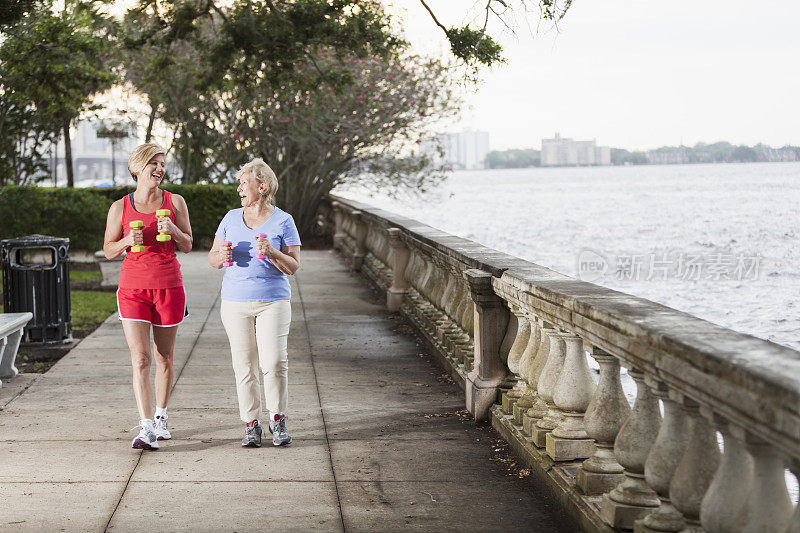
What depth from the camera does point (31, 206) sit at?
818 inches

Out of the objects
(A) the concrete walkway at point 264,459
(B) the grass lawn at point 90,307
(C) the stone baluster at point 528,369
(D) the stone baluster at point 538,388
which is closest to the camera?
(A) the concrete walkway at point 264,459

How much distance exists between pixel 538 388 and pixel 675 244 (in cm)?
6574

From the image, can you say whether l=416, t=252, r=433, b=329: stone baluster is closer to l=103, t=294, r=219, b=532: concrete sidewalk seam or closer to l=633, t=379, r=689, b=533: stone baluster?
l=103, t=294, r=219, b=532: concrete sidewalk seam

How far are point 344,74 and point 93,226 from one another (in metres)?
8.56

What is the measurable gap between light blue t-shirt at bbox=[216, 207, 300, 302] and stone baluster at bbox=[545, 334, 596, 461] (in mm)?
1834

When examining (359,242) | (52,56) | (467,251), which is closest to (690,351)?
(467,251)

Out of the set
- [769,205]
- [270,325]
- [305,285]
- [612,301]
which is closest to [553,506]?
[612,301]

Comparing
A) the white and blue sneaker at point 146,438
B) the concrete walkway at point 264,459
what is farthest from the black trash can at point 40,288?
the white and blue sneaker at point 146,438

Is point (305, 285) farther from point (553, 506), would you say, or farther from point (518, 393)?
point (553, 506)

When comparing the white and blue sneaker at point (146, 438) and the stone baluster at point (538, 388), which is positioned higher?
the stone baluster at point (538, 388)

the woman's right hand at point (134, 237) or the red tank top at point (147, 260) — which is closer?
the woman's right hand at point (134, 237)

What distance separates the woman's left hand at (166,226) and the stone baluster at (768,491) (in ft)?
12.8

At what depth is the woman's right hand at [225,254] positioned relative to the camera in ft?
19.1

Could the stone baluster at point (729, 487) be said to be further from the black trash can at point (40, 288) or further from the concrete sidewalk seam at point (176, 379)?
the black trash can at point (40, 288)
